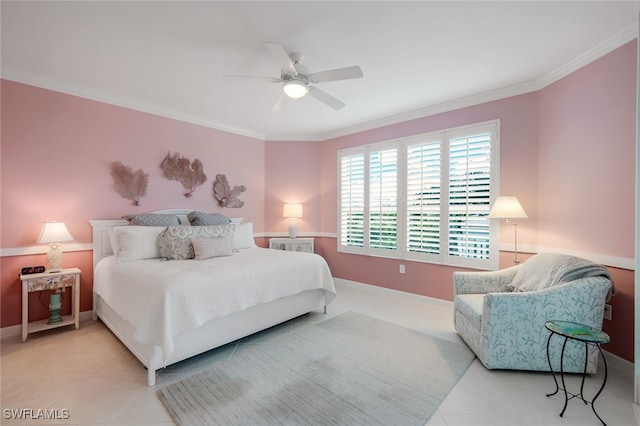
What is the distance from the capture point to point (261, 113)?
13.5 feet

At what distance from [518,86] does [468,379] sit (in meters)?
3.16

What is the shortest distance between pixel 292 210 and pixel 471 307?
3.23 m

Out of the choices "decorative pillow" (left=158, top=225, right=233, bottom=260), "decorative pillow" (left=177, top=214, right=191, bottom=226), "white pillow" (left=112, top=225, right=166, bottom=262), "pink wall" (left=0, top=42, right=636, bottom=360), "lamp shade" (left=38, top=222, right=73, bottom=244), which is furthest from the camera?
"decorative pillow" (left=177, top=214, right=191, bottom=226)

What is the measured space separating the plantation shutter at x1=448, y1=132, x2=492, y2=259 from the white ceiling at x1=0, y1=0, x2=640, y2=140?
60 centimetres

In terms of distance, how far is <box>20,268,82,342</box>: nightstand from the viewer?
273cm

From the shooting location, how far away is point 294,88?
99.3 inches

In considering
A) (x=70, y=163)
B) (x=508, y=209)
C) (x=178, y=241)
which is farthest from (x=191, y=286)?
(x=508, y=209)

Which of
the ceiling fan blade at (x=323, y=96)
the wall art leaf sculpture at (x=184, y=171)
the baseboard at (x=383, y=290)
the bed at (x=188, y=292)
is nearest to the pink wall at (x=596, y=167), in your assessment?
the baseboard at (x=383, y=290)

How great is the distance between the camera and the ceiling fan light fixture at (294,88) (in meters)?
2.47

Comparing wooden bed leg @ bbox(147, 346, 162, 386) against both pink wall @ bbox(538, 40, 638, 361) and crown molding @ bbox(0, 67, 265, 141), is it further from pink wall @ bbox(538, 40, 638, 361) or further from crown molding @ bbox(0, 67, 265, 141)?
pink wall @ bbox(538, 40, 638, 361)

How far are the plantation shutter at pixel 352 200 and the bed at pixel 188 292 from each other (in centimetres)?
149

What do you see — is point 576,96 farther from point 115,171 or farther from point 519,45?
point 115,171

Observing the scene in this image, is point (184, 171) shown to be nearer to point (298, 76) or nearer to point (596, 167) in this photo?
point (298, 76)

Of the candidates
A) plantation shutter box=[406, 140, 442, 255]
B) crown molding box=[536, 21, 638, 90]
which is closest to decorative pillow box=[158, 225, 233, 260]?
plantation shutter box=[406, 140, 442, 255]
